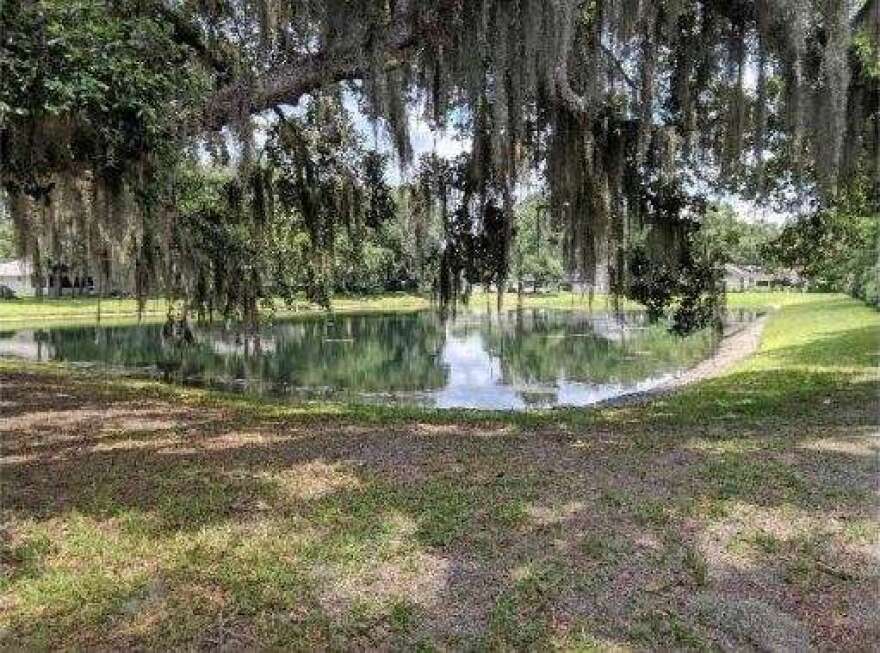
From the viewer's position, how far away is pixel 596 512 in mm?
4312

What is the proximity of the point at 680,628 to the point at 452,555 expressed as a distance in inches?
43.4

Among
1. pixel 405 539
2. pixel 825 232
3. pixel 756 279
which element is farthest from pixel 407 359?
pixel 756 279

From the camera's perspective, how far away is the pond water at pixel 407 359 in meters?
14.8

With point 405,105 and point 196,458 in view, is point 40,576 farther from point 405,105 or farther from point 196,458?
point 405,105

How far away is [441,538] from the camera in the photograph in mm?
3955

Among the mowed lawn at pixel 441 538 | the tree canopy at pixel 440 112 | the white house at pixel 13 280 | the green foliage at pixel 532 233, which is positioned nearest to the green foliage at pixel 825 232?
the tree canopy at pixel 440 112

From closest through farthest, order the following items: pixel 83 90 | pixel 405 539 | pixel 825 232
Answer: pixel 405 539
pixel 83 90
pixel 825 232

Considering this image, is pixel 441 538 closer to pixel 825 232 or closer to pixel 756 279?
pixel 825 232

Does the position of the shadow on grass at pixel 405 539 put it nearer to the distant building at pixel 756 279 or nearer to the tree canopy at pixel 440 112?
the tree canopy at pixel 440 112

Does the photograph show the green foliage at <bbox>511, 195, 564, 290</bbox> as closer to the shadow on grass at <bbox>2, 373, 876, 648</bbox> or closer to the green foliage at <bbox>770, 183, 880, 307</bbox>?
the green foliage at <bbox>770, 183, 880, 307</bbox>

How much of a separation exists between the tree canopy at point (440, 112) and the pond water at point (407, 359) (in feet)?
6.20

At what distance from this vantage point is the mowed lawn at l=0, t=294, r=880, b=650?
318 cm

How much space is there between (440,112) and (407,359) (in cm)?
1483

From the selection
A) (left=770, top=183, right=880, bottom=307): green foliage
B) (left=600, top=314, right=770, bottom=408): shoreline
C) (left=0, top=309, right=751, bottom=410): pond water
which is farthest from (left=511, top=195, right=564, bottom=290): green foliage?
(left=770, top=183, right=880, bottom=307): green foliage
